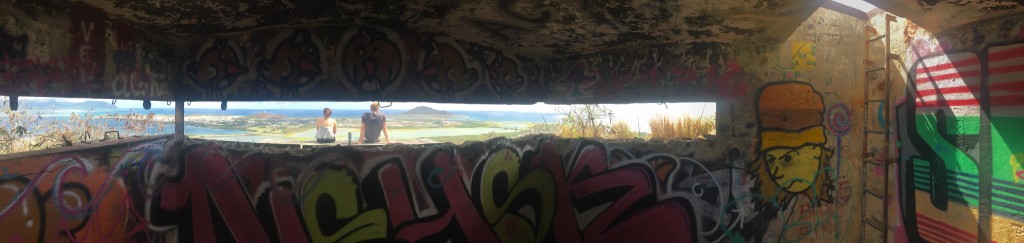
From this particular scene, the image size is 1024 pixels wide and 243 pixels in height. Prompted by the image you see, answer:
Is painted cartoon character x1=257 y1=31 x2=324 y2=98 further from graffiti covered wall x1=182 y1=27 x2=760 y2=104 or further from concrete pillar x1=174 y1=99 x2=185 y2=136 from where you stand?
concrete pillar x1=174 y1=99 x2=185 y2=136

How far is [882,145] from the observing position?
4.41 meters

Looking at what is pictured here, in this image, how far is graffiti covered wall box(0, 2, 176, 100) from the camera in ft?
8.79

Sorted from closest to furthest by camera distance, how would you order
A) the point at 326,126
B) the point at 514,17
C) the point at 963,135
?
the point at 963,135 < the point at 514,17 < the point at 326,126

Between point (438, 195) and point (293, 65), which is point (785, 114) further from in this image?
point (293, 65)

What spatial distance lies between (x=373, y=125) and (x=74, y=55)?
3.59 meters

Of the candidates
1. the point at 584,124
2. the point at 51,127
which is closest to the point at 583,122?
the point at 584,124

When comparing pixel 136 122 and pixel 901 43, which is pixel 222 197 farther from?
pixel 901 43

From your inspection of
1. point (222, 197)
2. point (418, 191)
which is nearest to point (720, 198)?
point (418, 191)

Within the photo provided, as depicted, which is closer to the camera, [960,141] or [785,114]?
[960,141]

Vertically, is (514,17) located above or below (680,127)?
above

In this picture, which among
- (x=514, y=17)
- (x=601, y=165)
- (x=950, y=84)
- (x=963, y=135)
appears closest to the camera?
(x=963, y=135)

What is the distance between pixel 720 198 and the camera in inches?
181

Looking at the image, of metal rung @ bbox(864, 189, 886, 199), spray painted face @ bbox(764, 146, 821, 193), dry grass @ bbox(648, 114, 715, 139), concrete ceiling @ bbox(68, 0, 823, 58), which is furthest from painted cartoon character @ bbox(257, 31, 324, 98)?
metal rung @ bbox(864, 189, 886, 199)

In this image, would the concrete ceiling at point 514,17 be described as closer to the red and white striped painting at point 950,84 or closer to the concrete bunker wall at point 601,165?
the concrete bunker wall at point 601,165
